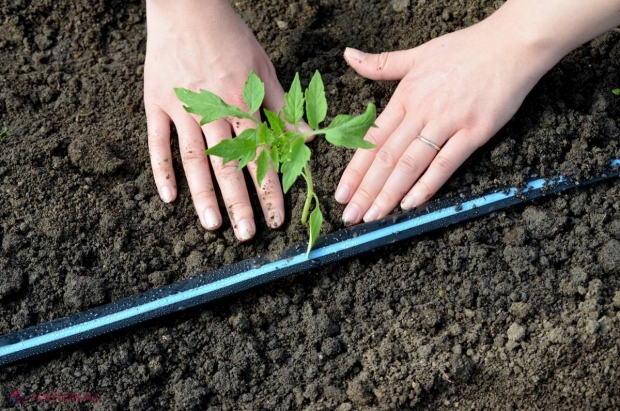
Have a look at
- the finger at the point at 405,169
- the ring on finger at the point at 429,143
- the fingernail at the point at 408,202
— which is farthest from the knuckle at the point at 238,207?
the ring on finger at the point at 429,143

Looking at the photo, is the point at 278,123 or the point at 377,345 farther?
the point at 377,345

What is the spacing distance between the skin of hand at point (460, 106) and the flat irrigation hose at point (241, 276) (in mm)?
70

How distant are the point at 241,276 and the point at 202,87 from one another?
2.35 feet

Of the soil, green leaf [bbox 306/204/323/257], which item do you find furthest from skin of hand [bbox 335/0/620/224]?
green leaf [bbox 306/204/323/257]

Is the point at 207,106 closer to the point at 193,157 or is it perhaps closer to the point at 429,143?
the point at 193,157

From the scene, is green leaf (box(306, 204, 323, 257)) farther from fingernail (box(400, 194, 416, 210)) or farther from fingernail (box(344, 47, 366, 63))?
fingernail (box(344, 47, 366, 63))

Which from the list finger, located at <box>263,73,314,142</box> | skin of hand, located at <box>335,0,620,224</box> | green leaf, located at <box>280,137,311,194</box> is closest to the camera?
green leaf, located at <box>280,137,311,194</box>

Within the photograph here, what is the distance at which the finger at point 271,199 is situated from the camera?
2449 mm

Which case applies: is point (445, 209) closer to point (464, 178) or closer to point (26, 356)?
point (464, 178)

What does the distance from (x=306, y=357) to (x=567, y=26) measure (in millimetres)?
1400

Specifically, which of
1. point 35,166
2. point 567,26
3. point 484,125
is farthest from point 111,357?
point 567,26

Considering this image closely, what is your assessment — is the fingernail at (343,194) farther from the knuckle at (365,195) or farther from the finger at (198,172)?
the finger at (198,172)

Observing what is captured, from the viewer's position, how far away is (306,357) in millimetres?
2326

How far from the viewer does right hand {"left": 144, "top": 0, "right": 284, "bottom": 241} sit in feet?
8.07
